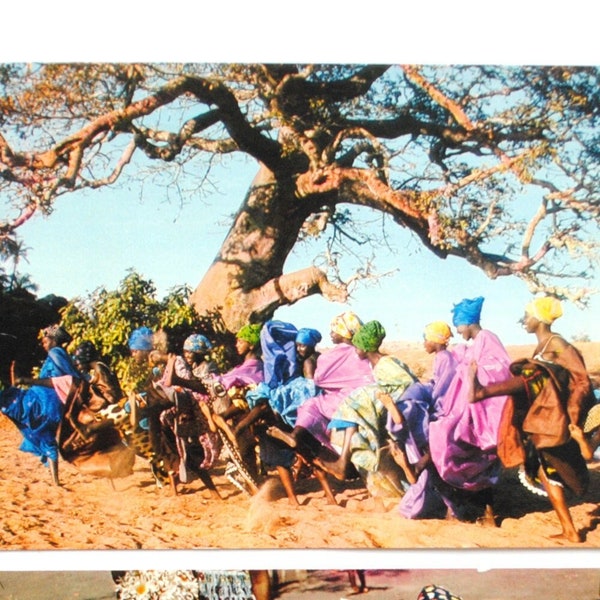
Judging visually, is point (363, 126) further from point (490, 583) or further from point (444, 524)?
point (490, 583)

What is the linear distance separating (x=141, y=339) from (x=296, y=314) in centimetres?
89

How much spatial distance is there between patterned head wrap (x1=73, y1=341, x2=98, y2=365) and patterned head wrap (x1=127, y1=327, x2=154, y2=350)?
22cm

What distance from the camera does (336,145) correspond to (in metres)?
5.49

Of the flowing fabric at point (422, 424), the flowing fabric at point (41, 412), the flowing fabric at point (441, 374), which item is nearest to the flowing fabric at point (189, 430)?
the flowing fabric at point (41, 412)

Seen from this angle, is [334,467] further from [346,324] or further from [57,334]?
[57,334]

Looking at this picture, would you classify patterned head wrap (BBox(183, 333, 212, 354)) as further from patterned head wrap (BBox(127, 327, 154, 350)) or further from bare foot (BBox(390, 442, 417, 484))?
bare foot (BBox(390, 442, 417, 484))

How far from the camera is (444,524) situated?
212 inches

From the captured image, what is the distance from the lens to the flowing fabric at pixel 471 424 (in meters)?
5.29

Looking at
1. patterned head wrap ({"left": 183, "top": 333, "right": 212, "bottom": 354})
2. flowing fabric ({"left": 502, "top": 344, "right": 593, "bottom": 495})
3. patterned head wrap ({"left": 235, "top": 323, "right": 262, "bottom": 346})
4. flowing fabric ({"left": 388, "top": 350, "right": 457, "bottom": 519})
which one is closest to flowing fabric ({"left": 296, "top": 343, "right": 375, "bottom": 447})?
flowing fabric ({"left": 388, "top": 350, "right": 457, "bottom": 519})

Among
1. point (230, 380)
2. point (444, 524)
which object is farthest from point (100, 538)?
point (444, 524)

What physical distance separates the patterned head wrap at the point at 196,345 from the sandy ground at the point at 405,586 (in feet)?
4.49

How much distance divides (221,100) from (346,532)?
8.08 feet

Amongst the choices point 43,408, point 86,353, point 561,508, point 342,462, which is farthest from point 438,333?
point 43,408

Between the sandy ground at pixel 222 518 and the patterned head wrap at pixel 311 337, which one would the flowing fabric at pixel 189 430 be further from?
the patterned head wrap at pixel 311 337
